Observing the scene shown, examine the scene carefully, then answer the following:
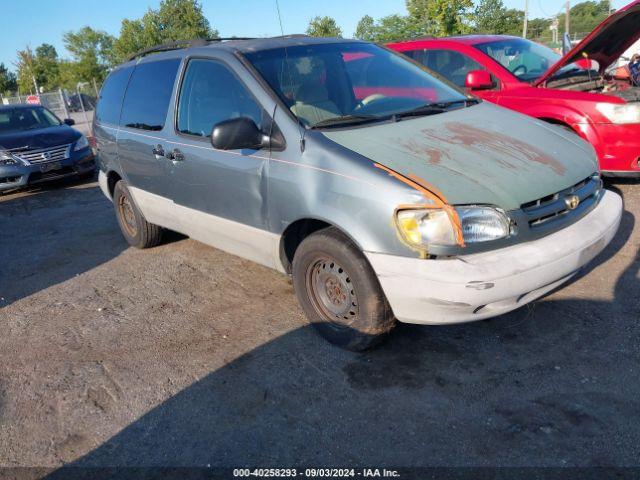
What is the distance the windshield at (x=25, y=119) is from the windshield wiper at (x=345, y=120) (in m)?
8.69

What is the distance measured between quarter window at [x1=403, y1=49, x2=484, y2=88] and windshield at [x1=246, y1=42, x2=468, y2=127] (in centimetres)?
203

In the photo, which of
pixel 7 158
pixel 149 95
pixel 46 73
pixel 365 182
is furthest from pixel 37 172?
pixel 46 73

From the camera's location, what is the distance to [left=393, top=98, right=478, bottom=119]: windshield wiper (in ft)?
11.8

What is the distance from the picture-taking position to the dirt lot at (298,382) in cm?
252

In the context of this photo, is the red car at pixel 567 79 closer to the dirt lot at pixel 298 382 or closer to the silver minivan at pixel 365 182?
the dirt lot at pixel 298 382

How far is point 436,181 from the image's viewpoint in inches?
110

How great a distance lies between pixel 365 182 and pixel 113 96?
3542mm

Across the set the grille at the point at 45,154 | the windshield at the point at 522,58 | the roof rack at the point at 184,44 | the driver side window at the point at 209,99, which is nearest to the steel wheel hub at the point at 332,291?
the driver side window at the point at 209,99

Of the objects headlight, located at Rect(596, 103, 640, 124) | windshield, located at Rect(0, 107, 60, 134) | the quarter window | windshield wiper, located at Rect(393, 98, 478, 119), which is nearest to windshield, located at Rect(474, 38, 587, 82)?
the quarter window

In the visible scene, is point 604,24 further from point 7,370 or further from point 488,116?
point 7,370

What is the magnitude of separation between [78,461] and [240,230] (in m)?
1.74

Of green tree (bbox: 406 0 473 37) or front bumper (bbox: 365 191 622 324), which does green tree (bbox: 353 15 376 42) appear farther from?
front bumper (bbox: 365 191 622 324)

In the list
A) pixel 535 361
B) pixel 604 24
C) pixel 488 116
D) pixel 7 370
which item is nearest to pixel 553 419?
pixel 535 361

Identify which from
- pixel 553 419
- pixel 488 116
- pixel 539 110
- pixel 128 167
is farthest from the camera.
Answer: pixel 539 110
